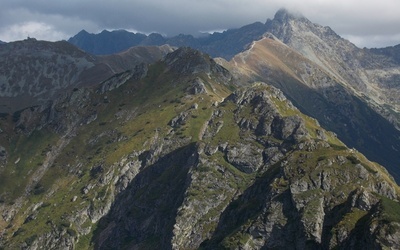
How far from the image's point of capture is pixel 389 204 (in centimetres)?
18475

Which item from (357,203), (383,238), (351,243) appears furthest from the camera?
(357,203)

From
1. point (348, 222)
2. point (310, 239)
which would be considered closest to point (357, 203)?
point (348, 222)

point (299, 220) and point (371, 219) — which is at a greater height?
point (371, 219)

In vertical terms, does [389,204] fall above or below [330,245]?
above

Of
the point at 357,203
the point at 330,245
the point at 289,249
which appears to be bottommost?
the point at 289,249

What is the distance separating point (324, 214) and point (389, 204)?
27021 mm

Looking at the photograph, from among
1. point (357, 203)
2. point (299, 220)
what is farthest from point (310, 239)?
point (357, 203)

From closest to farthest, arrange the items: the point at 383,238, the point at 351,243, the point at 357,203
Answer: the point at 383,238, the point at 351,243, the point at 357,203

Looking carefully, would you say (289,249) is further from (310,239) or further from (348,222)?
(348,222)

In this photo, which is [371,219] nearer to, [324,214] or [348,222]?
[348,222]

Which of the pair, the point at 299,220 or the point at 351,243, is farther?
the point at 299,220

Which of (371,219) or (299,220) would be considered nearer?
(371,219)

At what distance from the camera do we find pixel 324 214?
655 ft

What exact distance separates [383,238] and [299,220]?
140 ft
